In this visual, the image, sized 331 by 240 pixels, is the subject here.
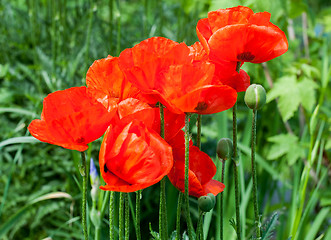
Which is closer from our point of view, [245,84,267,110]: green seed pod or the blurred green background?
[245,84,267,110]: green seed pod

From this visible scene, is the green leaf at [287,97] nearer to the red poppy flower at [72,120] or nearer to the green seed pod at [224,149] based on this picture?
the green seed pod at [224,149]

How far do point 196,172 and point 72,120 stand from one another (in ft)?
0.62

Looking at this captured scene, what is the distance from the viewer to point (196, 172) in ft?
2.02

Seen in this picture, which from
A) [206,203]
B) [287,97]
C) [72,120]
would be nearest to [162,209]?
[206,203]

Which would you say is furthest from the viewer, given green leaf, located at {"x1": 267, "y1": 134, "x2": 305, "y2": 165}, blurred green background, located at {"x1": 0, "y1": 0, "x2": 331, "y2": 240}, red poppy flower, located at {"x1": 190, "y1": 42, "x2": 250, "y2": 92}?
green leaf, located at {"x1": 267, "y1": 134, "x2": 305, "y2": 165}

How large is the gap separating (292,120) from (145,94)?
1.53 meters

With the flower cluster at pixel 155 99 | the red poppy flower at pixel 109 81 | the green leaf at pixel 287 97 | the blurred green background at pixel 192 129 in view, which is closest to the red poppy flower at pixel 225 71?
the flower cluster at pixel 155 99

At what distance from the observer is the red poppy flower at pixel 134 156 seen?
0.51m

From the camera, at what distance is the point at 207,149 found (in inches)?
70.2

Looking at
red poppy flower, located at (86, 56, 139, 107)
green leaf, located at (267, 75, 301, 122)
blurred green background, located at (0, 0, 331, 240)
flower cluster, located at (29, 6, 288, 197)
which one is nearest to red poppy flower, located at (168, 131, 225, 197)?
flower cluster, located at (29, 6, 288, 197)

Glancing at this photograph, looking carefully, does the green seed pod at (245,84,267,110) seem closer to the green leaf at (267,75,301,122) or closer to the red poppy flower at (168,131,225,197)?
the red poppy flower at (168,131,225,197)

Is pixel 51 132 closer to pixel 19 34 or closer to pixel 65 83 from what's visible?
pixel 65 83

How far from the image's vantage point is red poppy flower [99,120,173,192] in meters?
0.51

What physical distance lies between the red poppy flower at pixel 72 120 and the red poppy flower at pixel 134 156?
0.07 feet
